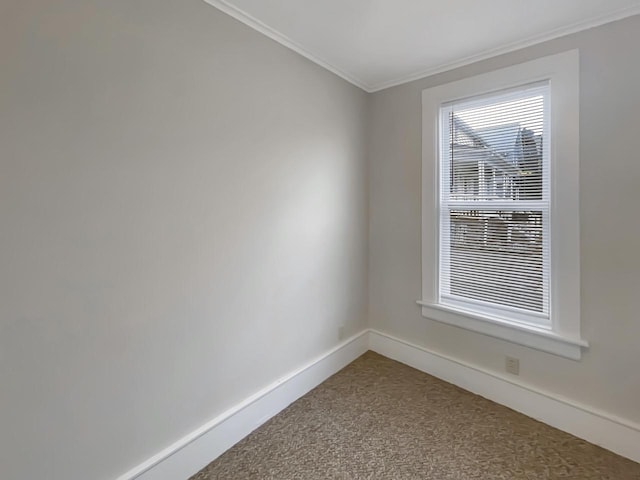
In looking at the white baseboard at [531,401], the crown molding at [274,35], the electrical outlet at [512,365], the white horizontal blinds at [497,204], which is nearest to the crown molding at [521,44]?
the white horizontal blinds at [497,204]

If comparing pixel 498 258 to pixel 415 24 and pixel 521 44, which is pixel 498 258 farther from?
pixel 415 24

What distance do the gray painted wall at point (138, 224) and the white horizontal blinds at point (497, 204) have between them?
3.77 ft

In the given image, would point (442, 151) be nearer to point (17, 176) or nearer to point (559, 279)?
point (559, 279)

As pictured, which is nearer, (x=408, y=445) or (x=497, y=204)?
(x=408, y=445)

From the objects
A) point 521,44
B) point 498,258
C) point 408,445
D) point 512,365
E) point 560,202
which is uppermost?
point 521,44

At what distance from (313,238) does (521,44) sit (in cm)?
182

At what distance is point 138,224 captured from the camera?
1.36 meters

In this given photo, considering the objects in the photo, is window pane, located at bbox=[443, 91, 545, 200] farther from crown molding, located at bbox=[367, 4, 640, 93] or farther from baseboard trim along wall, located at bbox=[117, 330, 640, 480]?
baseboard trim along wall, located at bbox=[117, 330, 640, 480]

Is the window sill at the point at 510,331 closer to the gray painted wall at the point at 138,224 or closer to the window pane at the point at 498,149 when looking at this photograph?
the window pane at the point at 498,149

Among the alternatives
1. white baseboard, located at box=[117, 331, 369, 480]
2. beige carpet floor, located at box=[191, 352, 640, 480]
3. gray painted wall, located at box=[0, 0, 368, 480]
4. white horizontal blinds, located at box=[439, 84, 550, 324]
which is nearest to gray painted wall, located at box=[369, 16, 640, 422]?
white horizontal blinds, located at box=[439, 84, 550, 324]

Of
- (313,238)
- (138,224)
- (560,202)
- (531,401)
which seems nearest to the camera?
(138,224)

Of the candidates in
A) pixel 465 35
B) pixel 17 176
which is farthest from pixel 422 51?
pixel 17 176

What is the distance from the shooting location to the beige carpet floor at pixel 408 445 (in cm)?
158

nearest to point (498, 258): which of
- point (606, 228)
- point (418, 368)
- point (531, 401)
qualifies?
point (606, 228)
